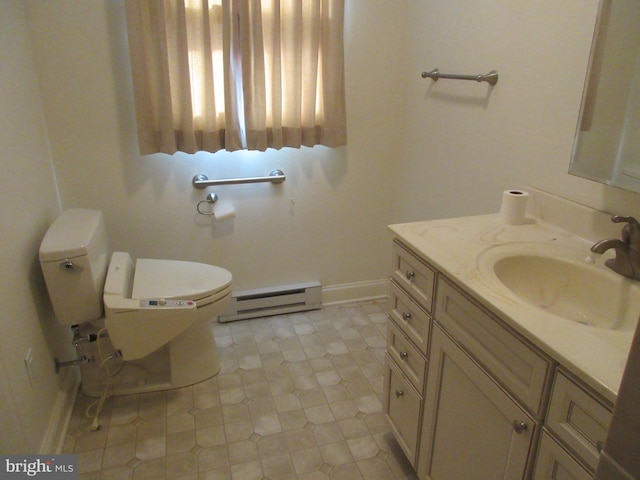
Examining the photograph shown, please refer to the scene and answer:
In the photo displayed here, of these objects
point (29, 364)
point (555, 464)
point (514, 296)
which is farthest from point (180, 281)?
point (555, 464)

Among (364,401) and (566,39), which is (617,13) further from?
(364,401)

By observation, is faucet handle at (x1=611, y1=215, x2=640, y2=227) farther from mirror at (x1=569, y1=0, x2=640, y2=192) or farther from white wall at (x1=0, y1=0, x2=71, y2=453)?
white wall at (x1=0, y1=0, x2=71, y2=453)

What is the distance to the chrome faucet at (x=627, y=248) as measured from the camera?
4.10 ft

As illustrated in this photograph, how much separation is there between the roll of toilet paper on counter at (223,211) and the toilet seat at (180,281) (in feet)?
0.98

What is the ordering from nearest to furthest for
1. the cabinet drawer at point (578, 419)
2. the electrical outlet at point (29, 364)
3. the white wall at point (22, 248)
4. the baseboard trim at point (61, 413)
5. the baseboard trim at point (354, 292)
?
the cabinet drawer at point (578, 419) < the white wall at point (22, 248) < the electrical outlet at point (29, 364) < the baseboard trim at point (61, 413) < the baseboard trim at point (354, 292)

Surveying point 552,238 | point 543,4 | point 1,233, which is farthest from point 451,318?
point 1,233

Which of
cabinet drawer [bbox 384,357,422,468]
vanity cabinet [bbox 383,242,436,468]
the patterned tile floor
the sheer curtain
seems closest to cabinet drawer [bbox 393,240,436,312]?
vanity cabinet [bbox 383,242,436,468]

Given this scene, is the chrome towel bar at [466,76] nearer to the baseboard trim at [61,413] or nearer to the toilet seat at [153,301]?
the toilet seat at [153,301]

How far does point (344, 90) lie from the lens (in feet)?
8.14

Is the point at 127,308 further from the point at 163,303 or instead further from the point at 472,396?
the point at 472,396

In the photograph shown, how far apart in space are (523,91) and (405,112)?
974mm

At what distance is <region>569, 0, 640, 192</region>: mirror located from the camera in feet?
4.30

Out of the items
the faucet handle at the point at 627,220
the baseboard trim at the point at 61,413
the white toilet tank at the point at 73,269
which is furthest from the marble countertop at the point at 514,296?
the baseboard trim at the point at 61,413

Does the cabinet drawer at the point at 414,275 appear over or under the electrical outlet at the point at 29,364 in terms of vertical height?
over
